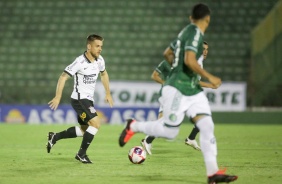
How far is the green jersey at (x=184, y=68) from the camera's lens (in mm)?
6816

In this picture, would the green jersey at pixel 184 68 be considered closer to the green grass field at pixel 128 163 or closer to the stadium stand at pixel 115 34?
the green grass field at pixel 128 163

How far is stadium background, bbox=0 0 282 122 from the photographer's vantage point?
2516 centimetres

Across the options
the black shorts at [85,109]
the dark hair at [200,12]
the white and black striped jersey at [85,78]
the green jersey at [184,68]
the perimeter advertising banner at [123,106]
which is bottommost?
the perimeter advertising banner at [123,106]

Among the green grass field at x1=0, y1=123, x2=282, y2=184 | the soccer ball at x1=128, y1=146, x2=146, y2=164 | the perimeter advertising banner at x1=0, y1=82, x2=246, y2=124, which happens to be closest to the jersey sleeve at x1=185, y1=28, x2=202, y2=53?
the green grass field at x1=0, y1=123, x2=282, y2=184

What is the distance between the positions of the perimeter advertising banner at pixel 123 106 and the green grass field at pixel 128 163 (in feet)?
21.0

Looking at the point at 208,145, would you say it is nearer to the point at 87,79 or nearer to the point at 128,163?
the point at 128,163

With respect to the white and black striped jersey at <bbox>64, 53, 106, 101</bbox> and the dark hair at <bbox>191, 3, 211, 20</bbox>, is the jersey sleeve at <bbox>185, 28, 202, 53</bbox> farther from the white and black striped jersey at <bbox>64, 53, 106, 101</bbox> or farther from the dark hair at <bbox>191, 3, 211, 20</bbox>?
the white and black striped jersey at <bbox>64, 53, 106, 101</bbox>

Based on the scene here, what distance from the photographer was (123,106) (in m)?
21.4

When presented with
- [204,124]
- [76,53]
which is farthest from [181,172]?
[76,53]

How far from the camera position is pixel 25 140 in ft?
46.4

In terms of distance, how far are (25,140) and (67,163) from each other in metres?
5.15

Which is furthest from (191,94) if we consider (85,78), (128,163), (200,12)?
Answer: (85,78)

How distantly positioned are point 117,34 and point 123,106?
224 inches

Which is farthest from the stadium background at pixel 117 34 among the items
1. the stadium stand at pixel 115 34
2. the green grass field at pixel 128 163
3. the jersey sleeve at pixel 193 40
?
the jersey sleeve at pixel 193 40
